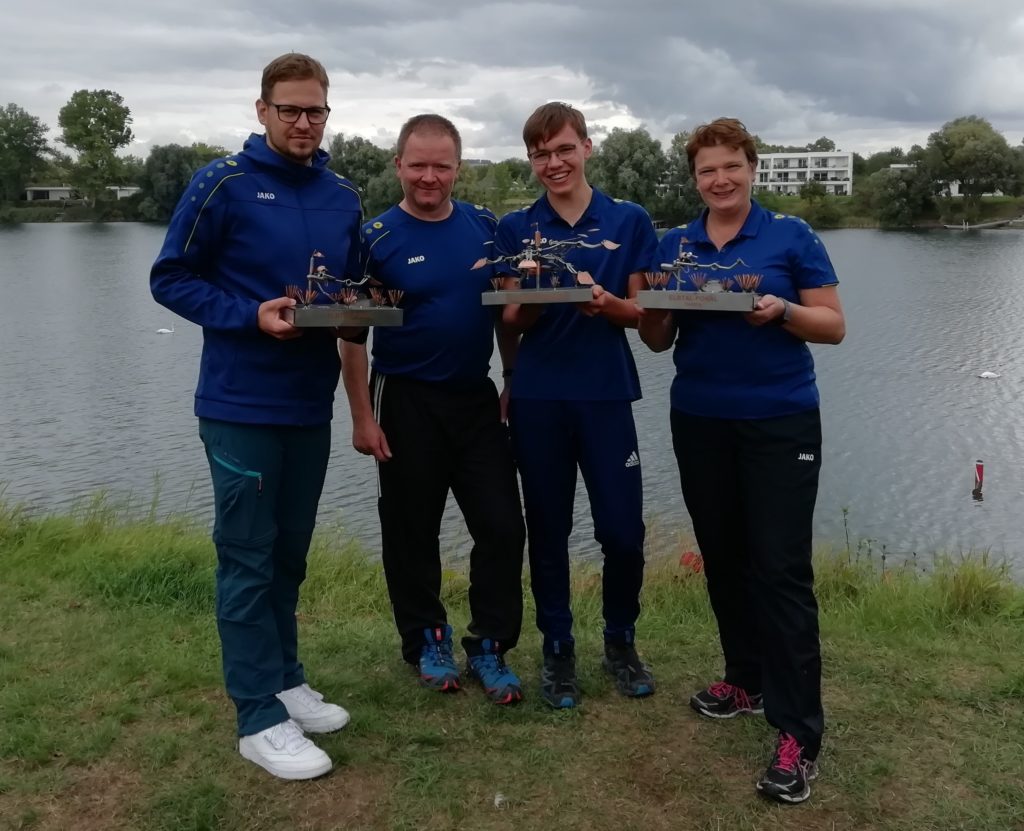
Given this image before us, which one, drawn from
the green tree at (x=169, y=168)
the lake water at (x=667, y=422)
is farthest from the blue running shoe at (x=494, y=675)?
the green tree at (x=169, y=168)

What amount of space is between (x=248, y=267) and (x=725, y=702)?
7.85 feet

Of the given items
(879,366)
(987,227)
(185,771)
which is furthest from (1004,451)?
(987,227)

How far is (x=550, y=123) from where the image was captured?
3527mm

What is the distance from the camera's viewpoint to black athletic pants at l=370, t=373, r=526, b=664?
12.4 ft

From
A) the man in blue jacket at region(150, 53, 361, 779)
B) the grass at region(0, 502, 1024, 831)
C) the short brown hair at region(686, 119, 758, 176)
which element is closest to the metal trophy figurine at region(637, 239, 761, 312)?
the short brown hair at region(686, 119, 758, 176)

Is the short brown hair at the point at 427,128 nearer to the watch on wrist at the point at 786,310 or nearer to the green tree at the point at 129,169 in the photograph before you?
the watch on wrist at the point at 786,310

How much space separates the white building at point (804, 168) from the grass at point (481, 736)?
3908 inches

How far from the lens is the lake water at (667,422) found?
1047 cm

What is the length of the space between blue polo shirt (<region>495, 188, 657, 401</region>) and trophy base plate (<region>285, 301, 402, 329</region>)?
2.06 ft

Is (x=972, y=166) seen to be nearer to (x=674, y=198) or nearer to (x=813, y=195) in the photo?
(x=813, y=195)

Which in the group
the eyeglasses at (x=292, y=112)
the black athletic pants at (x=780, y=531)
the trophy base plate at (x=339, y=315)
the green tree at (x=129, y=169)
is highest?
the green tree at (x=129, y=169)

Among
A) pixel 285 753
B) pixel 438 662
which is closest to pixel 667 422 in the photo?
pixel 438 662

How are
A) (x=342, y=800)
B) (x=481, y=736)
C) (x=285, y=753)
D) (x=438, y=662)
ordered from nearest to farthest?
(x=342, y=800) < (x=285, y=753) < (x=481, y=736) < (x=438, y=662)

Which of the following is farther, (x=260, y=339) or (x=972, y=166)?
(x=972, y=166)
